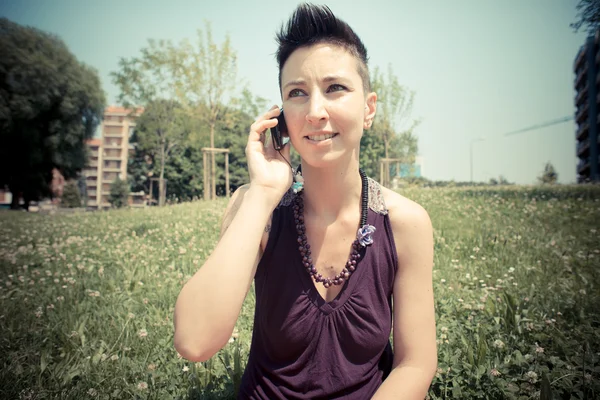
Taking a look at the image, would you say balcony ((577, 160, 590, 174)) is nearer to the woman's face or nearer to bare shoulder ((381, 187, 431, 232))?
bare shoulder ((381, 187, 431, 232))

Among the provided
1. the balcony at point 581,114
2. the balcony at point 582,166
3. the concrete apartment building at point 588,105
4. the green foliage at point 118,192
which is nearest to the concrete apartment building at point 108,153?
the green foliage at point 118,192

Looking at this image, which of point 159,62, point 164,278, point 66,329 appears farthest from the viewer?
point 159,62

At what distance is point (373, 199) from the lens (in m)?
1.92

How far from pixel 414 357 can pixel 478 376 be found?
0.82 meters

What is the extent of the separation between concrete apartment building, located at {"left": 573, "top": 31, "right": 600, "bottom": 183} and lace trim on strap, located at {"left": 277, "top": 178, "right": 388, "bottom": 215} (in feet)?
173

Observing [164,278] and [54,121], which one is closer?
[164,278]

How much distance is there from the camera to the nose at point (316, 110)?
5.36 feet

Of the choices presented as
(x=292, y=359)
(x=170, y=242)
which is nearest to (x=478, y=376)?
(x=292, y=359)

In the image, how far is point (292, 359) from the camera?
5.54 ft

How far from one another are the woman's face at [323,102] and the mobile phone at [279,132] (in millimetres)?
152

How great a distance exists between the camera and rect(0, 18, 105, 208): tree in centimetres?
2156

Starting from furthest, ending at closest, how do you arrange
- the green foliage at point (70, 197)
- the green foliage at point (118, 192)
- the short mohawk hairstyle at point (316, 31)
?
the green foliage at point (70, 197)
the green foliage at point (118, 192)
the short mohawk hairstyle at point (316, 31)

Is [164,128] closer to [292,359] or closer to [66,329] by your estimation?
[66,329]

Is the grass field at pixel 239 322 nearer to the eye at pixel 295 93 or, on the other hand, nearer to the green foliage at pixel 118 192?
the eye at pixel 295 93
